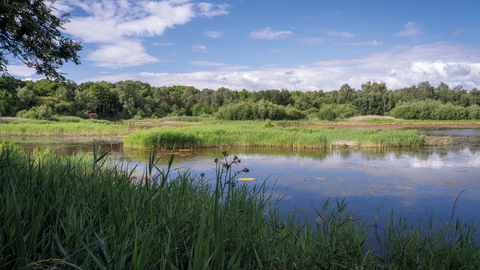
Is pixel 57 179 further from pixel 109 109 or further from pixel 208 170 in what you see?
pixel 109 109

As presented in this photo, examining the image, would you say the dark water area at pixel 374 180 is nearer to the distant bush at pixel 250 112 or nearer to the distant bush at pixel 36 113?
the distant bush at pixel 36 113

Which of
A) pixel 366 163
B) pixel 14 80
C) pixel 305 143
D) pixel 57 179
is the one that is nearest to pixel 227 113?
pixel 305 143

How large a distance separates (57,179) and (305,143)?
12.1 meters

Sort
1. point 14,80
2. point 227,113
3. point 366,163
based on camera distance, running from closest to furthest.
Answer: point 14,80 → point 366,163 → point 227,113

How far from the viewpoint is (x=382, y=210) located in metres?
4.83

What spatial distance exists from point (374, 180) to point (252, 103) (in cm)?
3666

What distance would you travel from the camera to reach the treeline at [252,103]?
40.5 metres

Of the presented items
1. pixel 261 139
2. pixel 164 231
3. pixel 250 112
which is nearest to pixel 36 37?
pixel 164 231

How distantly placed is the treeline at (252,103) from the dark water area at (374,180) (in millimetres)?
30538

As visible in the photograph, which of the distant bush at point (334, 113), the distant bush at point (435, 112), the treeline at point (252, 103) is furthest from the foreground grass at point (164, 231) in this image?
the distant bush at point (435, 112)

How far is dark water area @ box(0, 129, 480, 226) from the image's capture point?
16.2 ft

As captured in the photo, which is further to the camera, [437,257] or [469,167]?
[469,167]

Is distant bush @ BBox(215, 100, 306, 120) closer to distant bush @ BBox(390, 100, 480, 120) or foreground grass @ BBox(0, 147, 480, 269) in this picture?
distant bush @ BBox(390, 100, 480, 120)

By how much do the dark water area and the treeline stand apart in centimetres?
3054
